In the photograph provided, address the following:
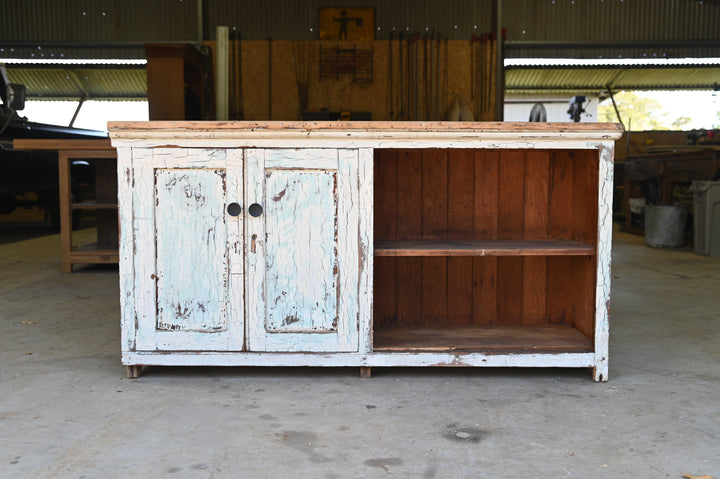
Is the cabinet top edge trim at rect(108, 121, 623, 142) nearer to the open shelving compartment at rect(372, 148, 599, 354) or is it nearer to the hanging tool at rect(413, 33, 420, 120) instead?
the open shelving compartment at rect(372, 148, 599, 354)

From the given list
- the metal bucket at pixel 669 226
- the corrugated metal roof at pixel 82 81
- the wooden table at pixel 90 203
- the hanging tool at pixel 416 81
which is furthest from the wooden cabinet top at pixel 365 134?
Result: the corrugated metal roof at pixel 82 81

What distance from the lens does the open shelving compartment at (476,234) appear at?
309 centimetres

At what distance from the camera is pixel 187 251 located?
2.58 metres

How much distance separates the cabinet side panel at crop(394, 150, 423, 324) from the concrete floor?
55 cm

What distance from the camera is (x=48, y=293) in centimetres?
468

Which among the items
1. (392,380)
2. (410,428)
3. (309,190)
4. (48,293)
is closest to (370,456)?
(410,428)

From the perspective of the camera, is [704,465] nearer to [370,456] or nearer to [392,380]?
[370,456]

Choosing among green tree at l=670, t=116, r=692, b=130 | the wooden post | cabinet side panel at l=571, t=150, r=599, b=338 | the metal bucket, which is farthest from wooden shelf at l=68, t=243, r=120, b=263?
green tree at l=670, t=116, r=692, b=130

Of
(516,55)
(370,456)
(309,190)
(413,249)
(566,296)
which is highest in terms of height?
(516,55)

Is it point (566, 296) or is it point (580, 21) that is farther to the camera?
point (580, 21)

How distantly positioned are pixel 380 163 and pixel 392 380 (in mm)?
1054

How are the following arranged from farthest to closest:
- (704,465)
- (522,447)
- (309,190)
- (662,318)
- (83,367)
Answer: (662,318)
(83,367)
(309,190)
(522,447)
(704,465)

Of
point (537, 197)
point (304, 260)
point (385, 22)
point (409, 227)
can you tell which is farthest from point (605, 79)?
point (304, 260)

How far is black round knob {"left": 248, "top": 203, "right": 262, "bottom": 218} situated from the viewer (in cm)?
254
